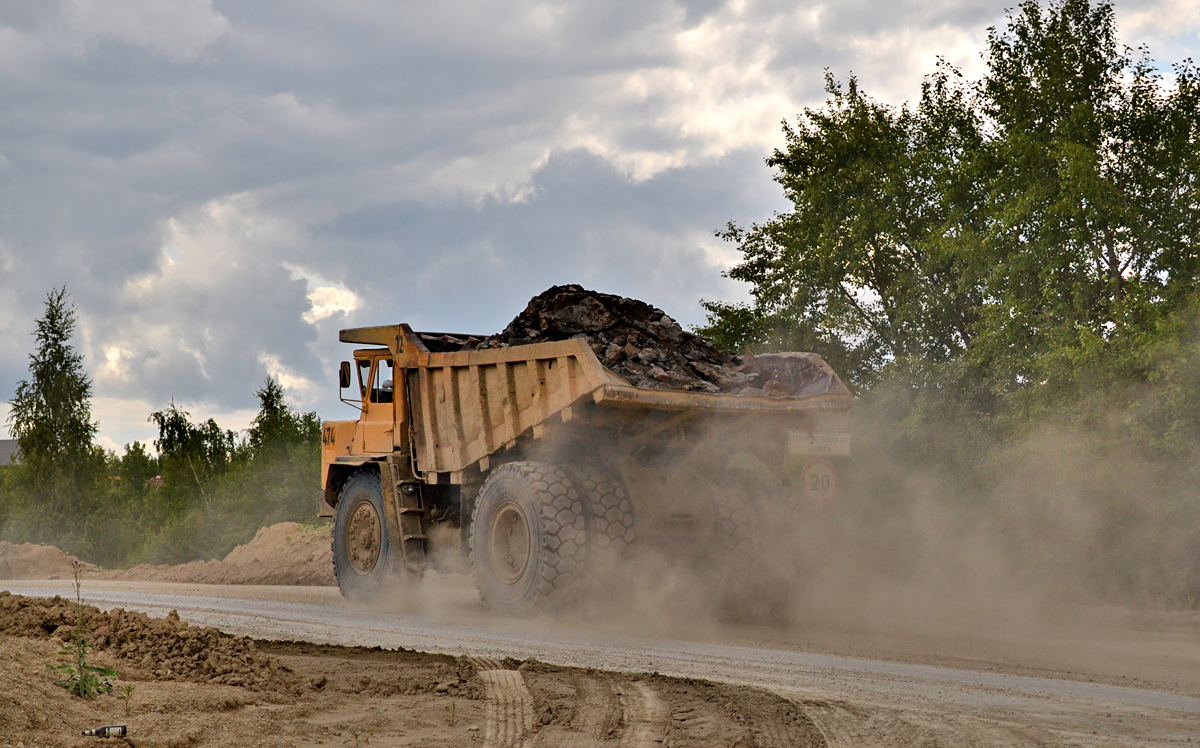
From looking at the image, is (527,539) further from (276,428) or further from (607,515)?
(276,428)

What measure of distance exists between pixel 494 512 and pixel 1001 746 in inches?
242

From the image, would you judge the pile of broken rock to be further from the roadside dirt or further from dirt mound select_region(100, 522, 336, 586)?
dirt mound select_region(100, 522, 336, 586)

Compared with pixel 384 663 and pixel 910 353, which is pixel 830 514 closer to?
pixel 384 663

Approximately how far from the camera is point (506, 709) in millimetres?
5703

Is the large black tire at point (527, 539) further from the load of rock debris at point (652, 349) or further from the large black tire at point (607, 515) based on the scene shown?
the load of rock debris at point (652, 349)

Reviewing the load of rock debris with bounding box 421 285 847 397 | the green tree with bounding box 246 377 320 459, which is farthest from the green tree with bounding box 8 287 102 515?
the load of rock debris with bounding box 421 285 847 397

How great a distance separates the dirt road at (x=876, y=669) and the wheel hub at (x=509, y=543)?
0.50 m

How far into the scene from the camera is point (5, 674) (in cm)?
530

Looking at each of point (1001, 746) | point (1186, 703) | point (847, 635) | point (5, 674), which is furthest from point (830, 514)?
point (5, 674)

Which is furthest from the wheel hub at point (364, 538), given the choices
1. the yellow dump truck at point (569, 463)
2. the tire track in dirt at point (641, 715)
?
the tire track in dirt at point (641, 715)

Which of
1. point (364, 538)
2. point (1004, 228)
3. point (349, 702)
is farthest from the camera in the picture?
point (1004, 228)

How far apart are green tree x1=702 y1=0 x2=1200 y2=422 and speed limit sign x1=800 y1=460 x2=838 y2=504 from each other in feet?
16.5

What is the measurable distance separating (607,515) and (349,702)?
3980 millimetres

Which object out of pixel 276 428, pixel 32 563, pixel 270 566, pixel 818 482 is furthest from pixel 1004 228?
pixel 276 428
